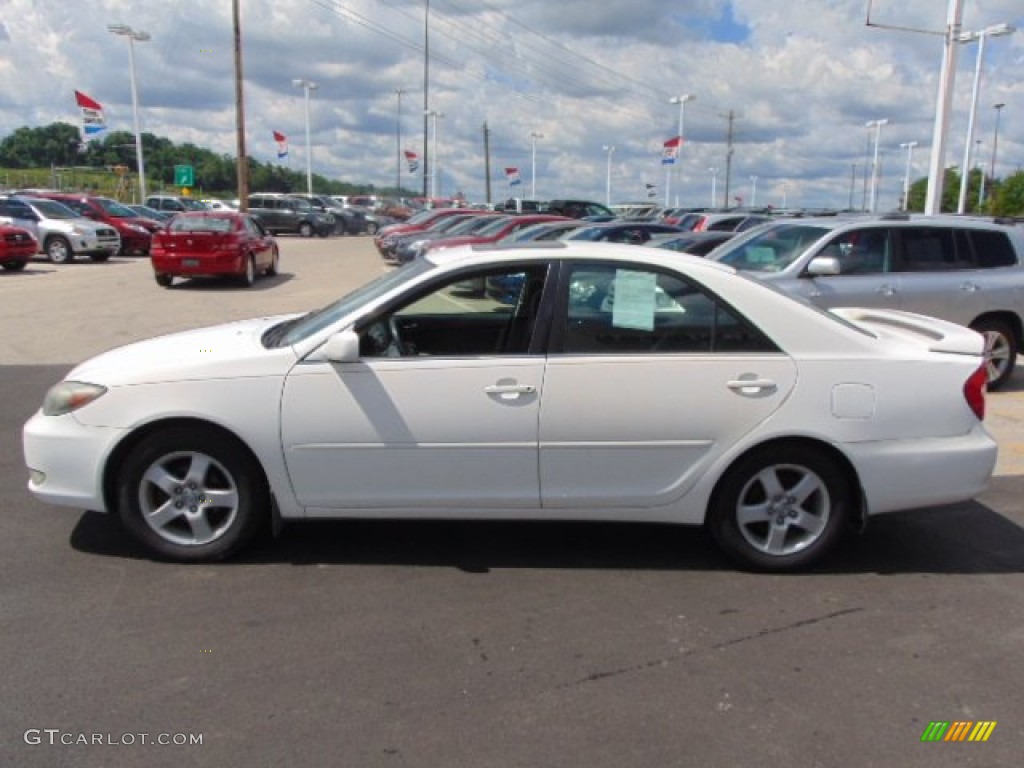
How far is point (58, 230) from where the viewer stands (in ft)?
75.9

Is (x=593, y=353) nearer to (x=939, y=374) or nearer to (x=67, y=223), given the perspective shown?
(x=939, y=374)

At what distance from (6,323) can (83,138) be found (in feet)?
114

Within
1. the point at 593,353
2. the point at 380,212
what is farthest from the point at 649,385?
the point at 380,212

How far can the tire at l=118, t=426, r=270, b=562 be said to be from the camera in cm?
420

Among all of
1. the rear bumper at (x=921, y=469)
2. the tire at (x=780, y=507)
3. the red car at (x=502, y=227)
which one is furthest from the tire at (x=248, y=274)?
the rear bumper at (x=921, y=469)

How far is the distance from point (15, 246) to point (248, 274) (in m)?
6.05

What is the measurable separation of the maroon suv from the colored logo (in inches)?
1041

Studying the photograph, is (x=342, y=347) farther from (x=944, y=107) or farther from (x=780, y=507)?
(x=944, y=107)

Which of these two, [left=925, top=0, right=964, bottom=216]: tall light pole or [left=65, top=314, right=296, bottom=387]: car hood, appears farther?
[left=925, top=0, right=964, bottom=216]: tall light pole

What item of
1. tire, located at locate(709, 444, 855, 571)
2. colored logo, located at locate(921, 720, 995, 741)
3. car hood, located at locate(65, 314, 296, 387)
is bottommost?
colored logo, located at locate(921, 720, 995, 741)

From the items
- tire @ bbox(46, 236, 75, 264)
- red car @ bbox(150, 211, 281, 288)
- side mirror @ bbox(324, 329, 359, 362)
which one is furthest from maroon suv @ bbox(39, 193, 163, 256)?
side mirror @ bbox(324, 329, 359, 362)

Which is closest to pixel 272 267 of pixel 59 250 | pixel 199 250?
pixel 199 250

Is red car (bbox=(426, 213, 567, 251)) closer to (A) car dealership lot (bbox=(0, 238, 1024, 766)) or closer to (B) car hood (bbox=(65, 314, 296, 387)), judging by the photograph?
(B) car hood (bbox=(65, 314, 296, 387))

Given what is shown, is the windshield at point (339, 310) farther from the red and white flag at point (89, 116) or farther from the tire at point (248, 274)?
the red and white flag at point (89, 116)
